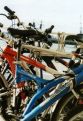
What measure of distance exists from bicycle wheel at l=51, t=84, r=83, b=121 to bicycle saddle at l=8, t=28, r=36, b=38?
3.47 feet

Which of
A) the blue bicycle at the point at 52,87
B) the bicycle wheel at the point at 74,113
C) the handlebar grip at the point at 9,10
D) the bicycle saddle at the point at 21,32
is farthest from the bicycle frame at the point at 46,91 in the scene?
the handlebar grip at the point at 9,10

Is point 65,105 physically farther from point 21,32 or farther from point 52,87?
point 21,32

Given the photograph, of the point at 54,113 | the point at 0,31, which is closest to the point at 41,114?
the point at 54,113

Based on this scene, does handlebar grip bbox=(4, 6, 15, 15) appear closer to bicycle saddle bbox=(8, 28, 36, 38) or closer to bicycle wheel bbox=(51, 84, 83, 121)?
bicycle saddle bbox=(8, 28, 36, 38)

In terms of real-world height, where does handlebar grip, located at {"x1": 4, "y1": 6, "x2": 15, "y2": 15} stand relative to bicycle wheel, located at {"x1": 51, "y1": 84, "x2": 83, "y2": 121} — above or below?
above

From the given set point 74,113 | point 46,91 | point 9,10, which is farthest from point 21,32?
point 74,113

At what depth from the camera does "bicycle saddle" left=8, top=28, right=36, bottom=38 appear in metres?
4.62

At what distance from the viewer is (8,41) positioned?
5.79m

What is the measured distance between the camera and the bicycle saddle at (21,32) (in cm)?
462

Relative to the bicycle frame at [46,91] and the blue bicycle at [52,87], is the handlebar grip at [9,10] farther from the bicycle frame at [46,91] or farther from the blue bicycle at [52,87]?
the blue bicycle at [52,87]

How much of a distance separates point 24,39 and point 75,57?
93 cm

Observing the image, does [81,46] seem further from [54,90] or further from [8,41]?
[8,41]

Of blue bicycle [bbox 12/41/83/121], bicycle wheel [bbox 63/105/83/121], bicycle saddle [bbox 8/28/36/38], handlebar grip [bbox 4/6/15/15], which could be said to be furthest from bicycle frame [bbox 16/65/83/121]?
handlebar grip [bbox 4/6/15/15]

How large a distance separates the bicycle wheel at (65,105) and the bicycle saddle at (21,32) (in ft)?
3.47
